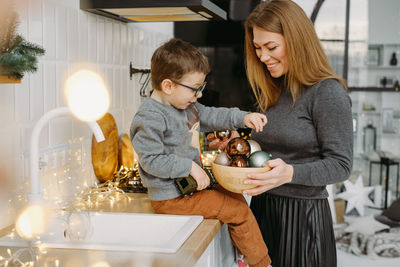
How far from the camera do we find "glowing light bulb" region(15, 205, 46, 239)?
1.02m

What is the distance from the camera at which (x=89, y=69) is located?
5.52ft

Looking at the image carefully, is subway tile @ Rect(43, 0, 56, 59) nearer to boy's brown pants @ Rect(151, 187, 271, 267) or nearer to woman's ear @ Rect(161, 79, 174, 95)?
woman's ear @ Rect(161, 79, 174, 95)

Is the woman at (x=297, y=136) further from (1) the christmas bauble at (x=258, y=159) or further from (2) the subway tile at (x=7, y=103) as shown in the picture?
(2) the subway tile at (x=7, y=103)

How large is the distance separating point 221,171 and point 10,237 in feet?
1.90

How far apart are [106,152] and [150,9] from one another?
572mm

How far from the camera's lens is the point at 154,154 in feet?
4.22

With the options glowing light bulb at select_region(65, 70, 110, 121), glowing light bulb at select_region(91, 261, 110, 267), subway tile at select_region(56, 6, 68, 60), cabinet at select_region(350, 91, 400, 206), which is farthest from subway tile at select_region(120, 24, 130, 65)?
cabinet at select_region(350, 91, 400, 206)

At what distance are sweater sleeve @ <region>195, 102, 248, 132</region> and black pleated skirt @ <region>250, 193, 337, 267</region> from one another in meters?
0.27

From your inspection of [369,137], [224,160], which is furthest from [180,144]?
[369,137]

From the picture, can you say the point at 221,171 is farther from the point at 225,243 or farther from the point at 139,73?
the point at 139,73

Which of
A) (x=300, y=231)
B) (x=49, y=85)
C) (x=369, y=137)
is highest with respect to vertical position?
(x=49, y=85)

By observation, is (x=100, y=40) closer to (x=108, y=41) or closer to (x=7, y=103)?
(x=108, y=41)

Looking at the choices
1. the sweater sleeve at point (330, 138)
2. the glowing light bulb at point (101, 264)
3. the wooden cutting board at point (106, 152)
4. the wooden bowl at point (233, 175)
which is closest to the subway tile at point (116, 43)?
the wooden cutting board at point (106, 152)

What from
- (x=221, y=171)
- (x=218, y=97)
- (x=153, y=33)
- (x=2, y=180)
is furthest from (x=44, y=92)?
(x=218, y=97)
